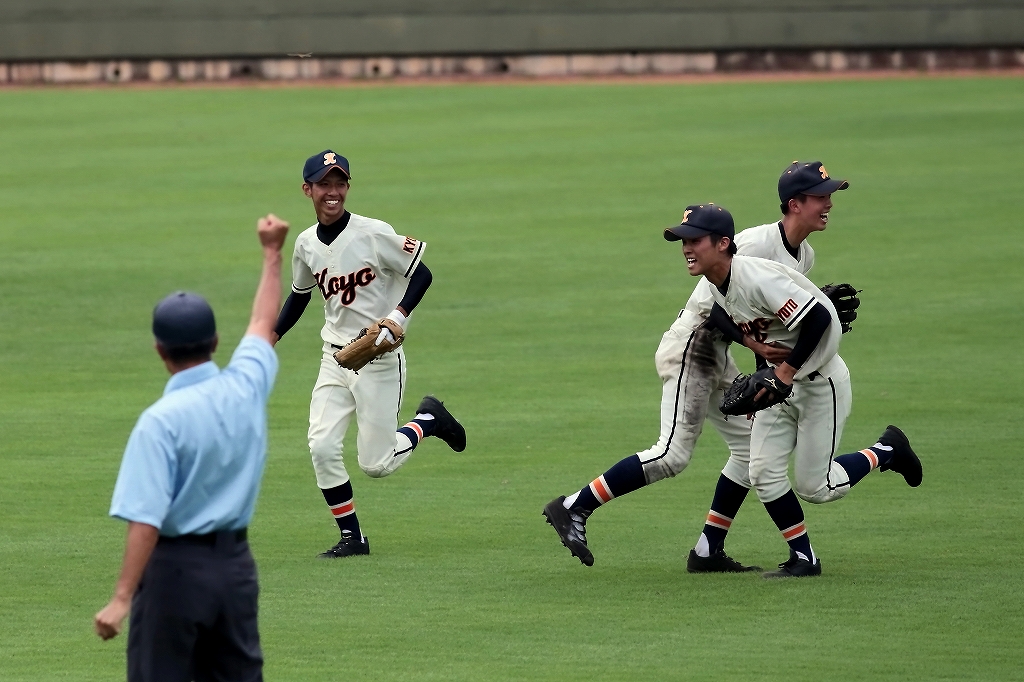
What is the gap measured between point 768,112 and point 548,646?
22567 millimetres

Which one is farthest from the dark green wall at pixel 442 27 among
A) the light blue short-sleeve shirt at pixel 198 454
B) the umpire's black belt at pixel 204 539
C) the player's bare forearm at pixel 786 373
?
the umpire's black belt at pixel 204 539

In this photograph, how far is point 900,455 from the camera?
27.7 feet

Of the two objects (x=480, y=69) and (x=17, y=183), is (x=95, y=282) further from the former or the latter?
(x=480, y=69)

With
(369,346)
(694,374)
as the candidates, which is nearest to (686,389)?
(694,374)

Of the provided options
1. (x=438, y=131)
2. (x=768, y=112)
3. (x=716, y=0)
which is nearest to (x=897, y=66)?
(x=716, y=0)

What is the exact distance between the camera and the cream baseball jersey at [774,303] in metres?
7.25

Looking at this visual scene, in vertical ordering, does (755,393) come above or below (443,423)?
above

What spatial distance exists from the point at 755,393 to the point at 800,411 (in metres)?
0.46

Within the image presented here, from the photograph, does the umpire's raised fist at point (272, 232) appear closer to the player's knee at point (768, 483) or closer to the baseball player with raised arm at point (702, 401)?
the baseball player with raised arm at point (702, 401)

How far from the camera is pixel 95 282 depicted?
1709 cm

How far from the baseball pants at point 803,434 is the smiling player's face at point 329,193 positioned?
8.04 feet

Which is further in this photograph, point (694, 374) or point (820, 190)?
point (694, 374)

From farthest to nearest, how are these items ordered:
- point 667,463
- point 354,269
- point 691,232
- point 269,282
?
1. point 354,269
2. point 667,463
3. point 691,232
4. point 269,282

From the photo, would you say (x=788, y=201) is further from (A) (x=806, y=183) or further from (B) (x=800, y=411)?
(B) (x=800, y=411)
